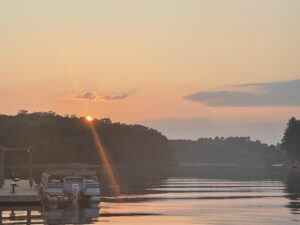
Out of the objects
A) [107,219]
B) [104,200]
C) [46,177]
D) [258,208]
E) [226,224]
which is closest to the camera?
[226,224]

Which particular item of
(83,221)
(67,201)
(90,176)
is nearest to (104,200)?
(90,176)

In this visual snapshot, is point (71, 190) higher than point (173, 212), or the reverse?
point (71, 190)

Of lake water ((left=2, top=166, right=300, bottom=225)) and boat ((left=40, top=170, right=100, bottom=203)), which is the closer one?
lake water ((left=2, top=166, right=300, bottom=225))

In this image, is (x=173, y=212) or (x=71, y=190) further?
(x=71, y=190)

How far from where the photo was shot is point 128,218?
42500 mm

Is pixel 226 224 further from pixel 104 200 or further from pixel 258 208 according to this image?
pixel 104 200

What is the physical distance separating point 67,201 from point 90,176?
200 inches

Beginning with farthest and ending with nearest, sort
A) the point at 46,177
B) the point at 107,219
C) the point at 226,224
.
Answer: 1. the point at 46,177
2. the point at 107,219
3. the point at 226,224

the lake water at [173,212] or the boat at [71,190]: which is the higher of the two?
the boat at [71,190]

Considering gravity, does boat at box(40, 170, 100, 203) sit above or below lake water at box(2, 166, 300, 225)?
above

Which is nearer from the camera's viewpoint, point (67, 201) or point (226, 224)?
point (226, 224)

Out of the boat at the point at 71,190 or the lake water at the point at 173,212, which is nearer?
the lake water at the point at 173,212

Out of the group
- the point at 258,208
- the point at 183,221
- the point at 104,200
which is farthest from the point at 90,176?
the point at 183,221

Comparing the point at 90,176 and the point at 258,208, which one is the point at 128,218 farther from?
the point at 90,176
